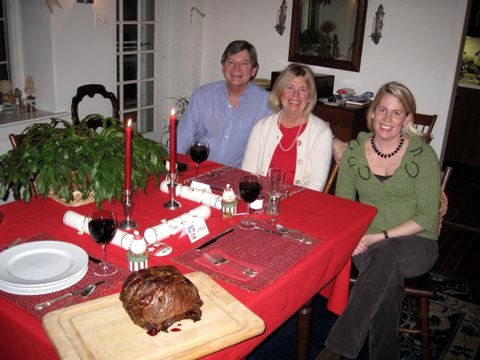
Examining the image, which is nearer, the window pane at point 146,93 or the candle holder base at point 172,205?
the candle holder base at point 172,205

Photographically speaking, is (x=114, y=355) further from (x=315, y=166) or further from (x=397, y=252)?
(x=315, y=166)

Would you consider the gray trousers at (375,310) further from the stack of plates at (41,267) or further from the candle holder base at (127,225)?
the stack of plates at (41,267)

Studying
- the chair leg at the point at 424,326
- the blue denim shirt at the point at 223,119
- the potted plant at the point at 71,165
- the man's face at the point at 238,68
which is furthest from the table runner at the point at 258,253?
the man's face at the point at 238,68

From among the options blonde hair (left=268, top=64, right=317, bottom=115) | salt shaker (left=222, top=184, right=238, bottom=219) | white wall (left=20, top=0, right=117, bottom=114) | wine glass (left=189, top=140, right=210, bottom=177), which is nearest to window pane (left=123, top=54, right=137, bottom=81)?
white wall (left=20, top=0, right=117, bottom=114)

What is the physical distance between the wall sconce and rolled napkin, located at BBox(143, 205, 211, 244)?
2991 millimetres

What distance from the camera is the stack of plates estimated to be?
115cm

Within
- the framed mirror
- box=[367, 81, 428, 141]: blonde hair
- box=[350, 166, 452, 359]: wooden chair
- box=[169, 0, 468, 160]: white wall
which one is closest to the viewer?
box=[350, 166, 452, 359]: wooden chair

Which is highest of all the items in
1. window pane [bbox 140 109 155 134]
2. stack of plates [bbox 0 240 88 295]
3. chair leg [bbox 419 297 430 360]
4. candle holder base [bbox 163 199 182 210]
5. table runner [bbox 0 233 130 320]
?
candle holder base [bbox 163 199 182 210]

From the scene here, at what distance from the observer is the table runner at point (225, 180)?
1.94 metres

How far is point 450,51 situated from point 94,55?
9.35 ft

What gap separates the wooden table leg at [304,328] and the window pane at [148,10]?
3.51 metres

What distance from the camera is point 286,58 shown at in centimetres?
452

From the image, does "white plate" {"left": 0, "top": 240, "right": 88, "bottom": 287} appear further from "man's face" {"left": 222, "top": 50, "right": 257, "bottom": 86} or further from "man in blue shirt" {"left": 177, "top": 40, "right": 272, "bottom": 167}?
"man's face" {"left": 222, "top": 50, "right": 257, "bottom": 86}

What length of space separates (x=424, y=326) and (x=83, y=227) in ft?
4.84
